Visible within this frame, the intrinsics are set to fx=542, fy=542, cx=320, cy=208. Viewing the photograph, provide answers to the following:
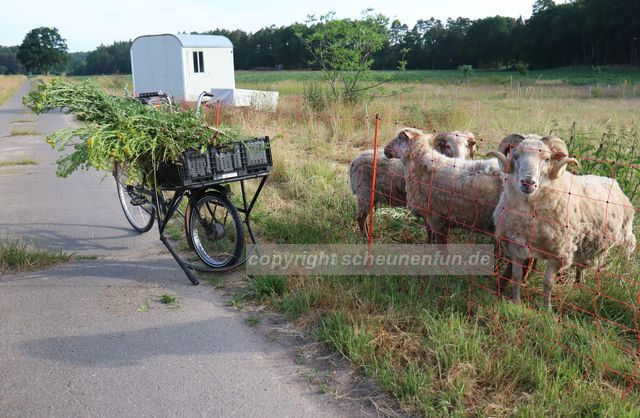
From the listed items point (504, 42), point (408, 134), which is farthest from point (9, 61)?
point (408, 134)

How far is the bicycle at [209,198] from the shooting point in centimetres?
521

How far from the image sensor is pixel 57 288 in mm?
5328

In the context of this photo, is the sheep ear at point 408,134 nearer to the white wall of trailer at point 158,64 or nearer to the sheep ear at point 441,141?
the sheep ear at point 441,141

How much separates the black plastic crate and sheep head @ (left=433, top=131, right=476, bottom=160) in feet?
7.50

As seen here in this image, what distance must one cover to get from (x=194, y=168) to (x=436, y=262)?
2595 millimetres

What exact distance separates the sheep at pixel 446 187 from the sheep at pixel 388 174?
1.67 ft

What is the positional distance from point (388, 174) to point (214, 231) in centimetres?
219

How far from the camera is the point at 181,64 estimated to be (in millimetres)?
24828

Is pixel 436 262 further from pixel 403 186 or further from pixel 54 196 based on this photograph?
pixel 54 196

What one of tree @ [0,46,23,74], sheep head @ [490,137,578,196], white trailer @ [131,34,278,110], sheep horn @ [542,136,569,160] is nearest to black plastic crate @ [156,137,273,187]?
sheep head @ [490,137,578,196]

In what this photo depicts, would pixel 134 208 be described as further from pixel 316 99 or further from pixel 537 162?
pixel 316 99

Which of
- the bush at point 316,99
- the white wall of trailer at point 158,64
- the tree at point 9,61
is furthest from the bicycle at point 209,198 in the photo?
the tree at point 9,61

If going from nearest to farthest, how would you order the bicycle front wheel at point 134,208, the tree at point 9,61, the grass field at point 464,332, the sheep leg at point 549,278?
the grass field at point 464,332 → the sheep leg at point 549,278 → the bicycle front wheel at point 134,208 → the tree at point 9,61

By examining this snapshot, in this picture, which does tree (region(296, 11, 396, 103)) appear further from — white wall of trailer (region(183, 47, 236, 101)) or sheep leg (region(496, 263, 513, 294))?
sheep leg (region(496, 263, 513, 294))
